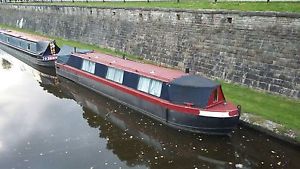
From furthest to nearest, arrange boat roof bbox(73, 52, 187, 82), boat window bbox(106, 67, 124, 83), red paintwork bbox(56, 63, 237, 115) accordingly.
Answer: boat window bbox(106, 67, 124, 83), boat roof bbox(73, 52, 187, 82), red paintwork bbox(56, 63, 237, 115)

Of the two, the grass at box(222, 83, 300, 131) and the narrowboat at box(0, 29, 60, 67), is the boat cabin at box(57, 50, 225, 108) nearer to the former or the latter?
the grass at box(222, 83, 300, 131)

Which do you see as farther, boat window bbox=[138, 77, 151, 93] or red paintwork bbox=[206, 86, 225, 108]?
boat window bbox=[138, 77, 151, 93]

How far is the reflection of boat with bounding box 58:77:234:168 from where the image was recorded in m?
11.5

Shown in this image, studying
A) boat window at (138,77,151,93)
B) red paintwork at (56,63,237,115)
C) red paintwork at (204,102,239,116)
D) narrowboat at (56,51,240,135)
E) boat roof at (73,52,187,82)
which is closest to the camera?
red paintwork at (204,102,239,116)

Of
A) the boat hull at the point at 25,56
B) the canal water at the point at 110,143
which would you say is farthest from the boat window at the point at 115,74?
the boat hull at the point at 25,56

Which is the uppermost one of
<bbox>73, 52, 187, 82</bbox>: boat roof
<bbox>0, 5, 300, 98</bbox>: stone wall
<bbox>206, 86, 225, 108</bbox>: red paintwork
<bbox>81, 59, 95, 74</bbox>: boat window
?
<bbox>0, 5, 300, 98</bbox>: stone wall

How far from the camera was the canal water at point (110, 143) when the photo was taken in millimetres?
11219

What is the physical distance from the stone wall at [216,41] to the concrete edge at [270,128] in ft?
6.87

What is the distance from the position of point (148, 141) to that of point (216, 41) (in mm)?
6896

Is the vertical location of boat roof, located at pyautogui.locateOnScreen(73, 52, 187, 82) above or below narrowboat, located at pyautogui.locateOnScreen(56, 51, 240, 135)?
above

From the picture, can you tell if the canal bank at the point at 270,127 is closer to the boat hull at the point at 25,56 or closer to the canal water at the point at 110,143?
the canal water at the point at 110,143

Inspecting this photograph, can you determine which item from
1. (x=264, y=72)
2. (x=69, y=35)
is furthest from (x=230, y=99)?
(x=69, y=35)

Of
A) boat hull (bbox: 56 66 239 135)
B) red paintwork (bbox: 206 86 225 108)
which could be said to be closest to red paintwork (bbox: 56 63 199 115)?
boat hull (bbox: 56 66 239 135)

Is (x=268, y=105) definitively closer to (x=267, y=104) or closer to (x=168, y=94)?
(x=267, y=104)
